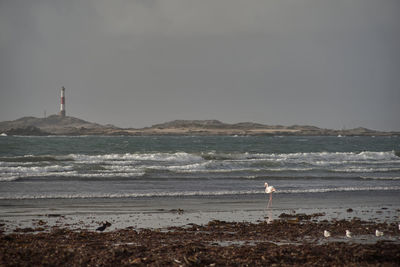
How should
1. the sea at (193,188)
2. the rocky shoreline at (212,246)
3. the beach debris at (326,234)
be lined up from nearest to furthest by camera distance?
the rocky shoreline at (212,246) → the beach debris at (326,234) → the sea at (193,188)

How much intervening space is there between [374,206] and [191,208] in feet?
19.0

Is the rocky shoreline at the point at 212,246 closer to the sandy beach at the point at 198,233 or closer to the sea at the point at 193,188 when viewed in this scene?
the sandy beach at the point at 198,233

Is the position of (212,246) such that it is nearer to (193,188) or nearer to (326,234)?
(326,234)

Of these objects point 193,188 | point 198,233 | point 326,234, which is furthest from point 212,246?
point 193,188

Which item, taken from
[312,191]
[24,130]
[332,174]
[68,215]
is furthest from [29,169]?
[24,130]

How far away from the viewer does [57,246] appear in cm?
767

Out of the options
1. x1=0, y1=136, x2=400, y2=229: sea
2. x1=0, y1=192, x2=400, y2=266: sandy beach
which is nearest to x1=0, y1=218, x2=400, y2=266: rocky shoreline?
x1=0, y1=192, x2=400, y2=266: sandy beach

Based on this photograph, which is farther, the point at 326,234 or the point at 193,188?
the point at 193,188

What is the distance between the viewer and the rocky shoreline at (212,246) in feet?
22.9

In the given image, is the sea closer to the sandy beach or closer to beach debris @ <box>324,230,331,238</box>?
the sandy beach

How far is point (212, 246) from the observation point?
8023 mm

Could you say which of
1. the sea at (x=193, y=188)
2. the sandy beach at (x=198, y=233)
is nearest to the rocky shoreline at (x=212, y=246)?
the sandy beach at (x=198, y=233)

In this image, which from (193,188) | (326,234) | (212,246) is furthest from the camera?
(193,188)

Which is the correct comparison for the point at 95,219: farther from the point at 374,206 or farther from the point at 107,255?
the point at 374,206
